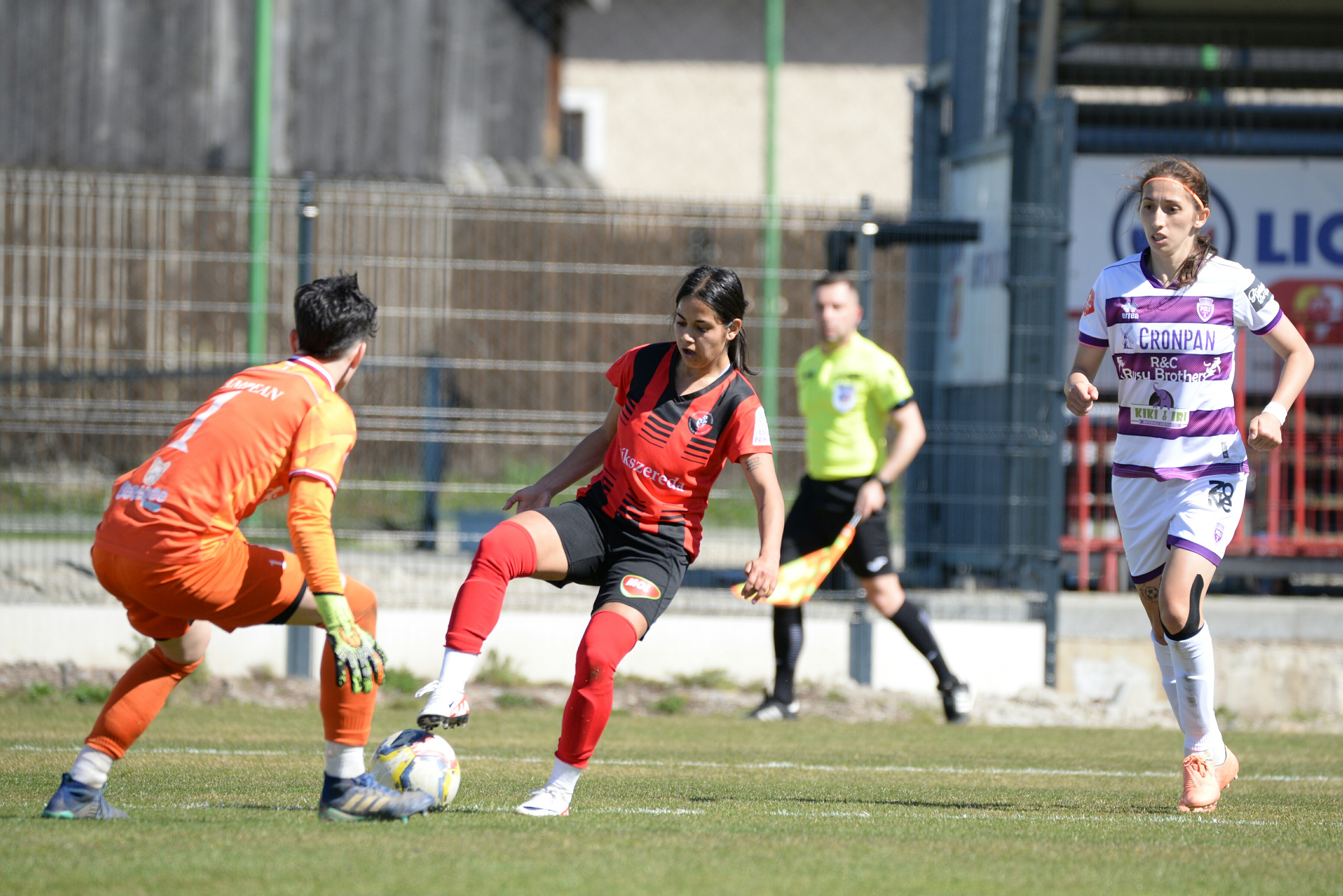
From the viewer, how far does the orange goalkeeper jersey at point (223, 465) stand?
14.3ft

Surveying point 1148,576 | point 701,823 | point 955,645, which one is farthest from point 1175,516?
point 955,645

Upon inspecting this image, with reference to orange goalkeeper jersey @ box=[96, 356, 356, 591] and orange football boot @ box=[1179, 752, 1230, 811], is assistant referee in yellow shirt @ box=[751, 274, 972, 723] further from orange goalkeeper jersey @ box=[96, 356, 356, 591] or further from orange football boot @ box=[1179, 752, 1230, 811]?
orange goalkeeper jersey @ box=[96, 356, 356, 591]

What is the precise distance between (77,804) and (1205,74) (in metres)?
9.76

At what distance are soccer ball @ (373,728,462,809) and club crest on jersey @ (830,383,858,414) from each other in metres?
4.19

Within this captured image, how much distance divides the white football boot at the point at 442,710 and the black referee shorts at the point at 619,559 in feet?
2.23

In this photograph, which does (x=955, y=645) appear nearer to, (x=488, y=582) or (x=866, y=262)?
(x=866, y=262)

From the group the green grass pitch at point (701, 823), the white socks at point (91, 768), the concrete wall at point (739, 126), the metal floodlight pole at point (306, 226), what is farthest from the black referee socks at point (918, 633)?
the concrete wall at point (739, 126)

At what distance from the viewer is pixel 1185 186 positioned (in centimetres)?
546

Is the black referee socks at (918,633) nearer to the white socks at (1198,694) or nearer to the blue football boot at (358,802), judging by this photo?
the white socks at (1198,694)

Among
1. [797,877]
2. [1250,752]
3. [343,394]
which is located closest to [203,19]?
[343,394]

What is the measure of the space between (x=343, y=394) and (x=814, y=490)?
3.70 meters

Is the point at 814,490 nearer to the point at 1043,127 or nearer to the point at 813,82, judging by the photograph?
the point at 1043,127

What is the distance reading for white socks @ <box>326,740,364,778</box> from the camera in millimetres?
4480

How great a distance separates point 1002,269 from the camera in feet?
33.4
